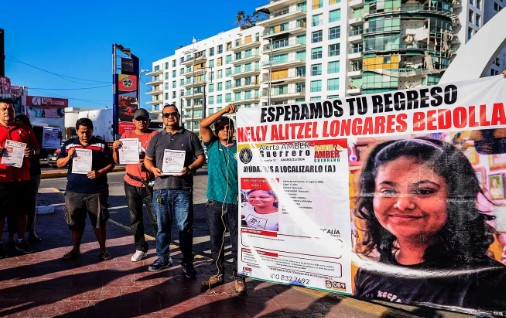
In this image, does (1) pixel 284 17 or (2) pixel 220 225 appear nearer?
(2) pixel 220 225

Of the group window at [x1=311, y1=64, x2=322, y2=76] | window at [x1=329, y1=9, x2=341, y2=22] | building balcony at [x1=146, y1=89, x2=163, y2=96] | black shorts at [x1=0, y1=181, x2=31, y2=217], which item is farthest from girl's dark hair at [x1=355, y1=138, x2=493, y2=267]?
building balcony at [x1=146, y1=89, x2=163, y2=96]

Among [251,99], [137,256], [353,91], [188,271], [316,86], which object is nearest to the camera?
[188,271]

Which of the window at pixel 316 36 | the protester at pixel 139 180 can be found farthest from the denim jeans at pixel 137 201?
the window at pixel 316 36

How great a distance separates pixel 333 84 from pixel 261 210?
53.7 metres

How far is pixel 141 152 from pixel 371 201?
3049mm

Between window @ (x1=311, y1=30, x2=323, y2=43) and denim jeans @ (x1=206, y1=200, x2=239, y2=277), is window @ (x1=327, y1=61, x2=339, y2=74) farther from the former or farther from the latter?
denim jeans @ (x1=206, y1=200, x2=239, y2=277)

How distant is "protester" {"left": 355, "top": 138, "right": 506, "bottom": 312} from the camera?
2.78 m

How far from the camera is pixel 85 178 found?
15.9 feet

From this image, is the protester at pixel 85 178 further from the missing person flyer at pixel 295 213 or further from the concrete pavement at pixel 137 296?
the missing person flyer at pixel 295 213

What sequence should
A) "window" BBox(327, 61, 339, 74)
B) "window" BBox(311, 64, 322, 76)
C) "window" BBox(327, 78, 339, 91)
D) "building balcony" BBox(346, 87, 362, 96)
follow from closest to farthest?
"building balcony" BBox(346, 87, 362, 96)
"window" BBox(327, 78, 339, 91)
"window" BBox(327, 61, 339, 74)
"window" BBox(311, 64, 322, 76)

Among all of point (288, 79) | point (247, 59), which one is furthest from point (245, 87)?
point (288, 79)

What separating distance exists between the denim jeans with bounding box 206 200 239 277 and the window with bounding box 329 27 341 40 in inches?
2173

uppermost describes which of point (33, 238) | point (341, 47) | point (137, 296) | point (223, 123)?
point (341, 47)

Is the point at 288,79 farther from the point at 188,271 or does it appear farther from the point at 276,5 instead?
the point at 188,271
